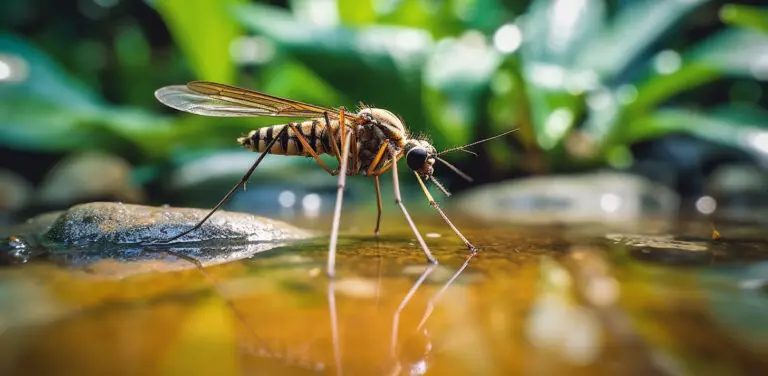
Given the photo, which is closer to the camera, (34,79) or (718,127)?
(718,127)

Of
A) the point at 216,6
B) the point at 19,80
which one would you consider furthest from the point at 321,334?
the point at 19,80

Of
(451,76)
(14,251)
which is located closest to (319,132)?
(14,251)

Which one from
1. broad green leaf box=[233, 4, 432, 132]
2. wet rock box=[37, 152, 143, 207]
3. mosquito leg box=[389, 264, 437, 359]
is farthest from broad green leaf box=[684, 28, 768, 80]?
wet rock box=[37, 152, 143, 207]

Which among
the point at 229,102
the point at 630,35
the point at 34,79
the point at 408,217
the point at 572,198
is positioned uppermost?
the point at 630,35

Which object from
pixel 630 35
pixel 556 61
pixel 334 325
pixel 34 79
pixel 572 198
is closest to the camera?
pixel 334 325

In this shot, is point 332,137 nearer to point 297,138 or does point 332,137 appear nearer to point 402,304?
point 297,138

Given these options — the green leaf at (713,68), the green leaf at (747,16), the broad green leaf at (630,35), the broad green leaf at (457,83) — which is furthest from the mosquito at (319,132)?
the broad green leaf at (630,35)

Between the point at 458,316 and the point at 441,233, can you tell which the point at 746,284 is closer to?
the point at 458,316
